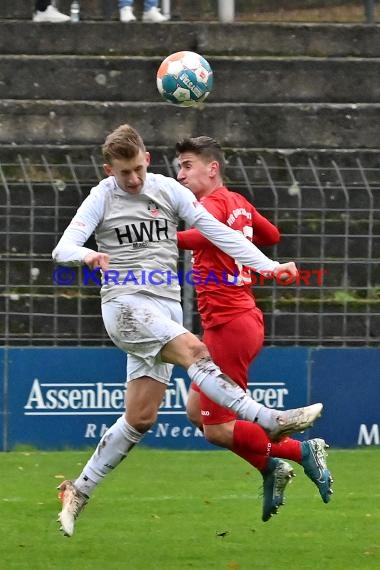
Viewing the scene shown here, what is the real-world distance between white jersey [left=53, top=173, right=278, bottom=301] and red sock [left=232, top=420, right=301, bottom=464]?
3.03 feet

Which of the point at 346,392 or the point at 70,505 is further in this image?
the point at 346,392

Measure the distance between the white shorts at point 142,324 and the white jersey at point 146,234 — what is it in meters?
0.05

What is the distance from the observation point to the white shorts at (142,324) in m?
7.26

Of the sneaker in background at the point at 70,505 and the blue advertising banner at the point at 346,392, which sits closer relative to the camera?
the sneaker in background at the point at 70,505

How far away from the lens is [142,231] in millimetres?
7379

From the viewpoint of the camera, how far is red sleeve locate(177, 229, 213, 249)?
7.82 metres

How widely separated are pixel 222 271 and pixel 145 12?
8008mm

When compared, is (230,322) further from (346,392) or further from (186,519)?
(346,392)

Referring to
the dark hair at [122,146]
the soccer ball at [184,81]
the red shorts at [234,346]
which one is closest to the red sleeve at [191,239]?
the red shorts at [234,346]

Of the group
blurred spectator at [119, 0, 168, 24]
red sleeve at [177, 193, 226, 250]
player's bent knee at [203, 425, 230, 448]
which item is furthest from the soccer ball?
blurred spectator at [119, 0, 168, 24]

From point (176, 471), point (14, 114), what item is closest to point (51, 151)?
point (14, 114)

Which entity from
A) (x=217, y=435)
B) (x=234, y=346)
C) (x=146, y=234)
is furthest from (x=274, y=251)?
(x=146, y=234)

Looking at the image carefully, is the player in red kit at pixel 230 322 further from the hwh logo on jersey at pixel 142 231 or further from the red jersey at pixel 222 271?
the hwh logo on jersey at pixel 142 231

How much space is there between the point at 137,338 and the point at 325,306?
495cm
